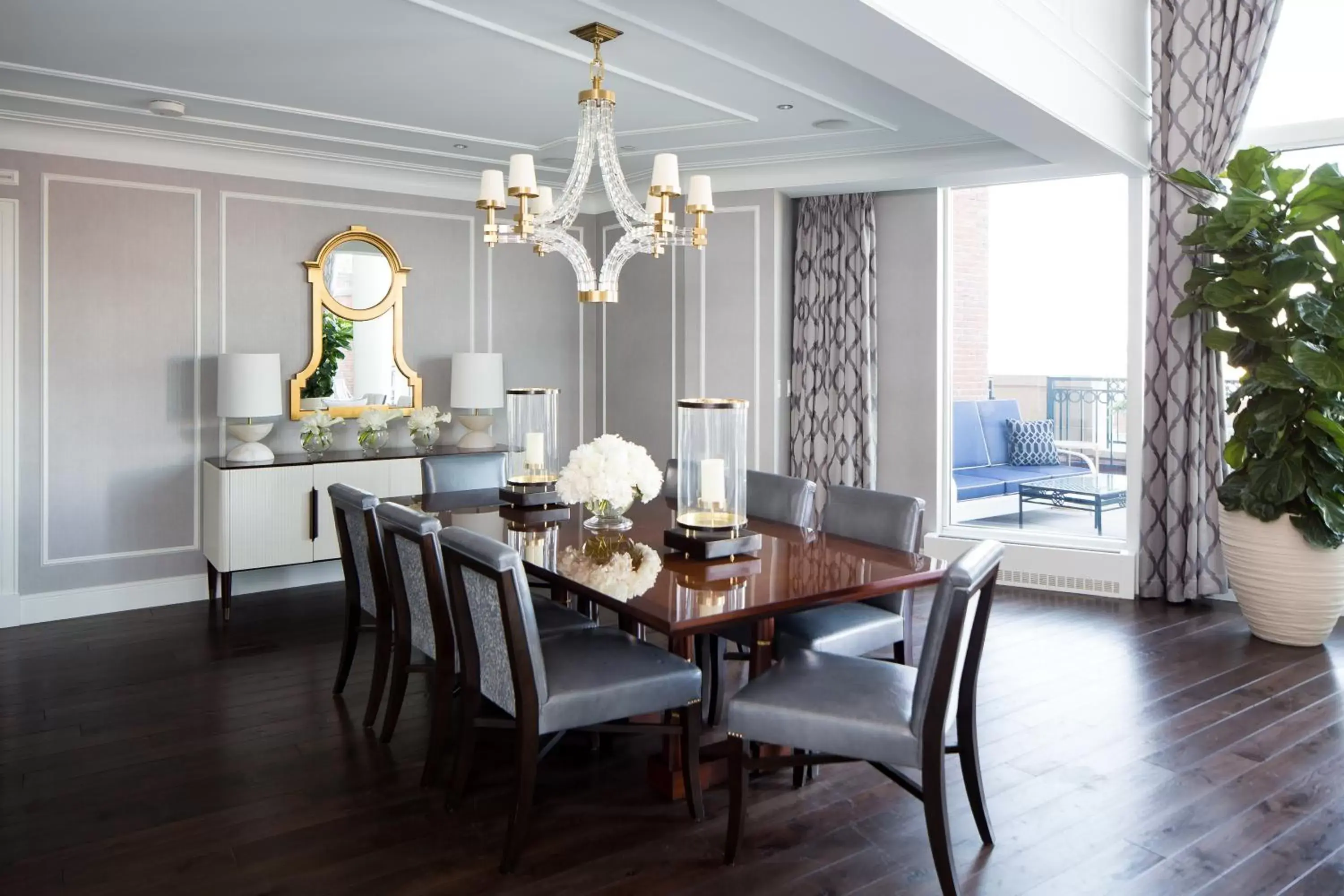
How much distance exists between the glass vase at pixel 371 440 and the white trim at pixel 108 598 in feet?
3.68

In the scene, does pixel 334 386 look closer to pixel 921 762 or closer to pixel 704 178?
pixel 704 178

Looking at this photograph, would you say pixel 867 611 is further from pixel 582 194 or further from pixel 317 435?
pixel 317 435

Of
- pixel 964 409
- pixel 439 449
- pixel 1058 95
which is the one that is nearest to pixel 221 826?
pixel 439 449

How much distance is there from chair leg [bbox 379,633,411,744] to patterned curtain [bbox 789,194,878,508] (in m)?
3.37

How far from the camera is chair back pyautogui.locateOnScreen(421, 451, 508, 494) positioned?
177 inches

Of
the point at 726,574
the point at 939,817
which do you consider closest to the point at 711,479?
the point at 726,574

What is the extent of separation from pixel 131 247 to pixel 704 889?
4539mm

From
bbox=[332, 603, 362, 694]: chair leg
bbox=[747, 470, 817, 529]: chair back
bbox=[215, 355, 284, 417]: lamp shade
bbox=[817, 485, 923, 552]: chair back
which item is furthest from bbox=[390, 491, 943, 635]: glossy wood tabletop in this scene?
bbox=[215, 355, 284, 417]: lamp shade

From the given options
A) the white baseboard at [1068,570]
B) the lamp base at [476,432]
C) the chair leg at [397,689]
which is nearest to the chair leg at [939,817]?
the chair leg at [397,689]

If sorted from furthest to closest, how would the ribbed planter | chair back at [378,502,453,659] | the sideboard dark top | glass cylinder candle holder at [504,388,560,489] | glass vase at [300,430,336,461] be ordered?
glass vase at [300,430,336,461], the sideboard dark top, the ribbed planter, glass cylinder candle holder at [504,388,560,489], chair back at [378,502,453,659]

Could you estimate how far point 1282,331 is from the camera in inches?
167

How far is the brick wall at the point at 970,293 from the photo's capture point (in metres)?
5.94

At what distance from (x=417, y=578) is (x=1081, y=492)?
412 cm

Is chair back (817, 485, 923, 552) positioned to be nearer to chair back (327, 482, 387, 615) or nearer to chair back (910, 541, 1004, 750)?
chair back (910, 541, 1004, 750)
